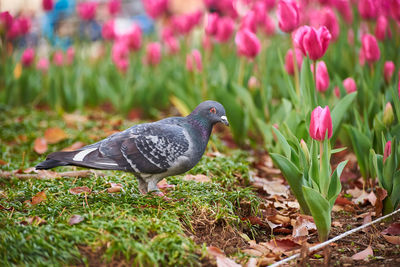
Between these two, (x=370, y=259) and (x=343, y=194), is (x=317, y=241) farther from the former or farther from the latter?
(x=343, y=194)

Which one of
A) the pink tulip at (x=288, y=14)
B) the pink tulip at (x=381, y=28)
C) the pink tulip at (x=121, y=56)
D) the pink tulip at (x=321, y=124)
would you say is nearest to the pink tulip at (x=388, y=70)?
the pink tulip at (x=381, y=28)

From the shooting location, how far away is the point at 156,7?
5586 mm

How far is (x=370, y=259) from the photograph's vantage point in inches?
88.7

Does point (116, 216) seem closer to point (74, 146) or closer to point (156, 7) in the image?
point (74, 146)

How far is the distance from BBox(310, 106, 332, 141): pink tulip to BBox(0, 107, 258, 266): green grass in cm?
65

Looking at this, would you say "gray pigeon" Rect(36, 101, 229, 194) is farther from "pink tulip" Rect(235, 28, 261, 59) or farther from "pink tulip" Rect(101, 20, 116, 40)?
"pink tulip" Rect(101, 20, 116, 40)

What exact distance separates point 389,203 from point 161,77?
133 inches

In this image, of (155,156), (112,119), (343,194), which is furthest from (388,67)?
(112,119)

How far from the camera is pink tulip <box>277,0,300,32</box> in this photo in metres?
2.93

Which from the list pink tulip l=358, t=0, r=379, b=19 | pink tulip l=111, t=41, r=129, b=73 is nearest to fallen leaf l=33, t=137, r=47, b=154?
pink tulip l=111, t=41, r=129, b=73

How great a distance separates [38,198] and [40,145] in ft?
4.81

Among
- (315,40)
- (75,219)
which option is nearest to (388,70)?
(315,40)

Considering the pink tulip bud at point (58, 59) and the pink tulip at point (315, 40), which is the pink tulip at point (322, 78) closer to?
the pink tulip at point (315, 40)

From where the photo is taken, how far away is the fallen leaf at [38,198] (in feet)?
8.20
